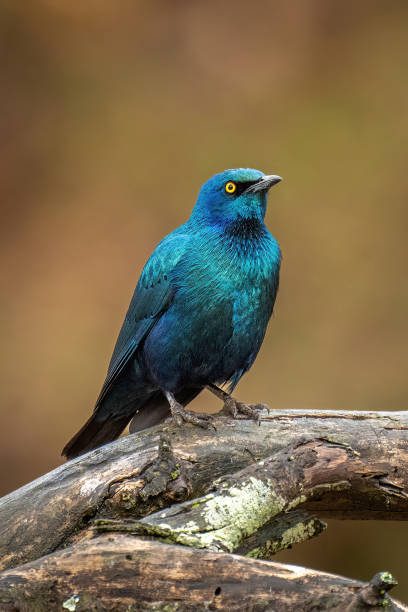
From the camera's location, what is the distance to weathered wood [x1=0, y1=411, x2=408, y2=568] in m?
2.84

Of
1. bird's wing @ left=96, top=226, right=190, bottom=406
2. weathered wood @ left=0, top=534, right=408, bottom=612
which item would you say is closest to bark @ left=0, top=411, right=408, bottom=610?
weathered wood @ left=0, top=534, right=408, bottom=612

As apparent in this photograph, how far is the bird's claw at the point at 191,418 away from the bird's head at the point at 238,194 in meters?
1.10

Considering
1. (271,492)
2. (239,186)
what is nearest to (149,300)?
(239,186)

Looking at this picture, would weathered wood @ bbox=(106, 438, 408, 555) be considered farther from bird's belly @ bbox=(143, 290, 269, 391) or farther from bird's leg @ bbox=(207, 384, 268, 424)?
bird's belly @ bbox=(143, 290, 269, 391)

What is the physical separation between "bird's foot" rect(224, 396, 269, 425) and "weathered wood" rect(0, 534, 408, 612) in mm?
1276

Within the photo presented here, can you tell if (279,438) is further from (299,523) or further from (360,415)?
(299,523)

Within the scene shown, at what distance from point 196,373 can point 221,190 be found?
1.02 meters

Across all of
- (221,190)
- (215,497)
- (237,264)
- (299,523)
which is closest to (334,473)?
(299,523)

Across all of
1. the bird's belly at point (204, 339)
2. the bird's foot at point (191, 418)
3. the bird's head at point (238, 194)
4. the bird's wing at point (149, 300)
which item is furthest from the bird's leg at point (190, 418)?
the bird's head at point (238, 194)

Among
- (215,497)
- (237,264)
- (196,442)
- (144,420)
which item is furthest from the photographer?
(144,420)

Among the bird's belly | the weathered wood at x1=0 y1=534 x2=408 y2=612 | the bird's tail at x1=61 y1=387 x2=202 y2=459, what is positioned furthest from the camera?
the bird's tail at x1=61 y1=387 x2=202 y2=459

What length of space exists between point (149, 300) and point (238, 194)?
762mm

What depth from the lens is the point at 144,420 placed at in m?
4.06

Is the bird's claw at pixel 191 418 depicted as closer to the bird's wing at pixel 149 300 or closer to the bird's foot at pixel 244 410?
the bird's foot at pixel 244 410
